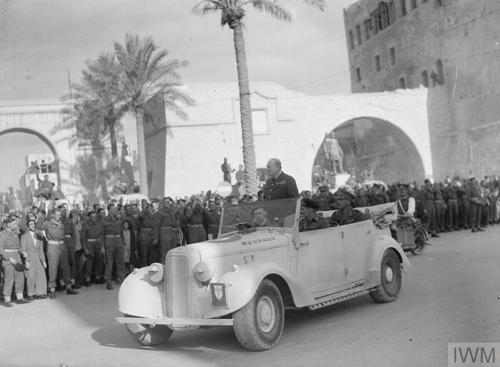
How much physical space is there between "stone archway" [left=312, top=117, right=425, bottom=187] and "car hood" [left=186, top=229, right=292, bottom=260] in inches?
1065

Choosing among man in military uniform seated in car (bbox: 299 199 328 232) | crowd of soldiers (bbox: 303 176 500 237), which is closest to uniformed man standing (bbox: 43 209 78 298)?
man in military uniform seated in car (bbox: 299 199 328 232)

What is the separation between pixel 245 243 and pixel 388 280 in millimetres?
2684

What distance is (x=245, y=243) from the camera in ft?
23.4

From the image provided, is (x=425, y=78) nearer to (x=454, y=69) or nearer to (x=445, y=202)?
(x=454, y=69)

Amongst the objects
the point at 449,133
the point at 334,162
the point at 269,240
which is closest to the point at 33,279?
the point at 269,240

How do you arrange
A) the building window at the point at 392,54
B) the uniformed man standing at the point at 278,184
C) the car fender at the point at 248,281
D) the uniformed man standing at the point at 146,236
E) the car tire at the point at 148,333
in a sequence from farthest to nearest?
the building window at the point at 392,54 → the uniformed man standing at the point at 146,236 → the uniformed man standing at the point at 278,184 → the car tire at the point at 148,333 → the car fender at the point at 248,281

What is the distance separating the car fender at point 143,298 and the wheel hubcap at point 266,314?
1143 millimetres

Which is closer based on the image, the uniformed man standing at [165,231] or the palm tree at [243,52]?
the uniformed man standing at [165,231]

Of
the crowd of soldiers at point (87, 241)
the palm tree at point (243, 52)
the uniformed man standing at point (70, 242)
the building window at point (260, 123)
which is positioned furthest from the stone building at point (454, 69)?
the uniformed man standing at point (70, 242)

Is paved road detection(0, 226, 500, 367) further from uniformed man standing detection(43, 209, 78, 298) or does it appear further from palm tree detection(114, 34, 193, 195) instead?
palm tree detection(114, 34, 193, 195)

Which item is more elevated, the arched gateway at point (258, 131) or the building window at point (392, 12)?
the building window at point (392, 12)

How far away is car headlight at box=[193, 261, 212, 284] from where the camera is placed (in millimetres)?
6594

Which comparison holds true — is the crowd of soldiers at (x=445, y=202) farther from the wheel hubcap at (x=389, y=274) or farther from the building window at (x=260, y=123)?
the building window at (x=260, y=123)

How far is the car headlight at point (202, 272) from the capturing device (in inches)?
260
